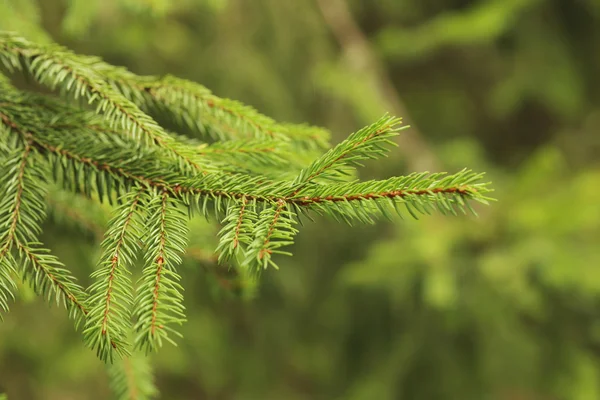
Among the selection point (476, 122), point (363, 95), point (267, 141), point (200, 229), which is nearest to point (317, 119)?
point (363, 95)

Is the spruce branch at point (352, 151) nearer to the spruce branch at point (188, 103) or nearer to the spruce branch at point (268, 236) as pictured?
the spruce branch at point (268, 236)

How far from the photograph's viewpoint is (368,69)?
3225 mm

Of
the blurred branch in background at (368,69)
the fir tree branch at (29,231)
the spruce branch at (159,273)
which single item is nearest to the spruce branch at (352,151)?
the spruce branch at (159,273)

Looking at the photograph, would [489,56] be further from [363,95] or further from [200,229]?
[200,229]

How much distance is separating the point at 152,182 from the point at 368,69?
2.52m

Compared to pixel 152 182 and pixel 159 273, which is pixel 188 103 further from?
pixel 159 273

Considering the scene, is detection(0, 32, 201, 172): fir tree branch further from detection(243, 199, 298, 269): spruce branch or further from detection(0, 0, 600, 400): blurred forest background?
detection(0, 0, 600, 400): blurred forest background

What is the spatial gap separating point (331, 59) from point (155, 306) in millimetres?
2818

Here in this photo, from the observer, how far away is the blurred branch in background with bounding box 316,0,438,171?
119 inches

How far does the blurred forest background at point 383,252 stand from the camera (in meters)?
2.48

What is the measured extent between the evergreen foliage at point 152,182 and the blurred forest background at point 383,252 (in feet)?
2.11

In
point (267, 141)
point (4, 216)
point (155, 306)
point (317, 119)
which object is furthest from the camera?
point (317, 119)

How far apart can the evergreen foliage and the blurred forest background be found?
0.64 m

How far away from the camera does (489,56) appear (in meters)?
4.41
